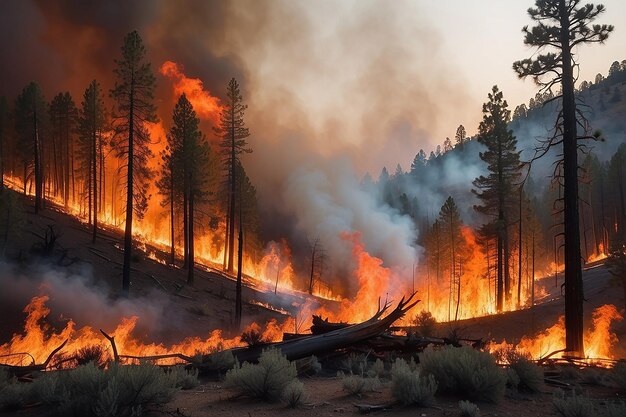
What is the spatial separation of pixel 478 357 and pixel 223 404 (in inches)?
154

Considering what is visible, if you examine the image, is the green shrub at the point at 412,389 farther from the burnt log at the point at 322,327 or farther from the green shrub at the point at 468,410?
the burnt log at the point at 322,327

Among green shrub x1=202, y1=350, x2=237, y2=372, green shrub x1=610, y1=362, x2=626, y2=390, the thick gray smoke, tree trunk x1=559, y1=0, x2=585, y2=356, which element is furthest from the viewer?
the thick gray smoke

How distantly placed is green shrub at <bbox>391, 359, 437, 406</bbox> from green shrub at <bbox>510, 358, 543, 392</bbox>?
219cm

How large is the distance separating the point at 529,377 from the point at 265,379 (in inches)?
178

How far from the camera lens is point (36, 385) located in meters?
5.73

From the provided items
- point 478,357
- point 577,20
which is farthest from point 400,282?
point 478,357

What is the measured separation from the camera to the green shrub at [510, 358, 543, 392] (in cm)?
686

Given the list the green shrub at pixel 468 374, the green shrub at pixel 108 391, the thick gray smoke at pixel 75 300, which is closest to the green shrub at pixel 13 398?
the green shrub at pixel 108 391

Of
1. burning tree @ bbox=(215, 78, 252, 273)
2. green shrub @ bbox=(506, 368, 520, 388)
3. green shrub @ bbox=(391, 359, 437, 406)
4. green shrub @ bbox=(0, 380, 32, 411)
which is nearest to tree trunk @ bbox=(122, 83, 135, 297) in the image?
burning tree @ bbox=(215, 78, 252, 273)

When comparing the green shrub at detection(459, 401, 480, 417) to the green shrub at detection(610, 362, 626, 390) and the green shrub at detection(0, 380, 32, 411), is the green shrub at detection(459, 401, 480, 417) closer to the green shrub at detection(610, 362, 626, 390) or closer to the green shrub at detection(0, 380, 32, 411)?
the green shrub at detection(610, 362, 626, 390)

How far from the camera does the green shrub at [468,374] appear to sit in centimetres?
583

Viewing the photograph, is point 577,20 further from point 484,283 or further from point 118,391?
point 484,283

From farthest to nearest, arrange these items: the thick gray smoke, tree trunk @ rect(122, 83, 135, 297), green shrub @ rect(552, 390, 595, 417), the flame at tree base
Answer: tree trunk @ rect(122, 83, 135, 297) < the thick gray smoke < the flame at tree base < green shrub @ rect(552, 390, 595, 417)

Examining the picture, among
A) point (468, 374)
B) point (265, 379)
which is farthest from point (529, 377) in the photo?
point (265, 379)
